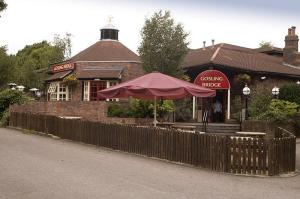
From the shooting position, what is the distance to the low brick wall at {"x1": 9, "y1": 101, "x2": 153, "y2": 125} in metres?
23.0

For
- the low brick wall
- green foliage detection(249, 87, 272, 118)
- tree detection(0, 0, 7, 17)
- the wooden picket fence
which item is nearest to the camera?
the wooden picket fence

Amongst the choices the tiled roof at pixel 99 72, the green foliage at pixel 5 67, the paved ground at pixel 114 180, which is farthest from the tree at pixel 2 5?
the green foliage at pixel 5 67

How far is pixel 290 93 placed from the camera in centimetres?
2667

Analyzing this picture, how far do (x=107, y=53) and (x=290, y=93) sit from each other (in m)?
15.4

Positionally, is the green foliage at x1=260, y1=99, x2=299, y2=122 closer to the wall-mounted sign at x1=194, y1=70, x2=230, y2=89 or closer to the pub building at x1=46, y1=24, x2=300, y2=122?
the wall-mounted sign at x1=194, y1=70, x2=230, y2=89

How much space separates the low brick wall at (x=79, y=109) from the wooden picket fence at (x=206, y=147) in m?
5.20

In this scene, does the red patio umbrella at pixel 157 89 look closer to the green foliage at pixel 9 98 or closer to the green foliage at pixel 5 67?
the green foliage at pixel 9 98

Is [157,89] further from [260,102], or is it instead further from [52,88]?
→ [52,88]

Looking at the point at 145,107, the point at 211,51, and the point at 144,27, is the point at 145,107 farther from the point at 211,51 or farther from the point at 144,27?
the point at 211,51

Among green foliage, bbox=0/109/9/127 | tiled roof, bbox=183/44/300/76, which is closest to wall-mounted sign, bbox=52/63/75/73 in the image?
tiled roof, bbox=183/44/300/76

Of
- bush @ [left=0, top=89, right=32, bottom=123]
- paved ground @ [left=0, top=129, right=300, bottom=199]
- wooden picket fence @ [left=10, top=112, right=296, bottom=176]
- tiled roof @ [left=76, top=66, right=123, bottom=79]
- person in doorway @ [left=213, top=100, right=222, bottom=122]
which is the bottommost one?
paved ground @ [left=0, top=129, right=300, bottom=199]

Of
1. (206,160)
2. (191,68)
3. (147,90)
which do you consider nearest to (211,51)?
(191,68)

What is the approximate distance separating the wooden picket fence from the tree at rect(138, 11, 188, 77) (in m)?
10.4

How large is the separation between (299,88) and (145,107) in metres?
9.10
